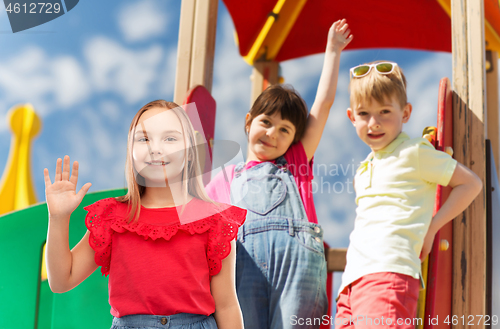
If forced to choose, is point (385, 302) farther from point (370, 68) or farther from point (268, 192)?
point (370, 68)

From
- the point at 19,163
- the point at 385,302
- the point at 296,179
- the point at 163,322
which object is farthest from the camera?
the point at 19,163

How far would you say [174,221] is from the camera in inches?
41.8

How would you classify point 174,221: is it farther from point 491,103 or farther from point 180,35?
point 491,103

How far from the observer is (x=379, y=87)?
158 centimetres

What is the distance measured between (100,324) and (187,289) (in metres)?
0.99

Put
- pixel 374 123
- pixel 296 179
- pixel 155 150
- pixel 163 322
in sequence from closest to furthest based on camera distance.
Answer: pixel 163 322, pixel 155 150, pixel 374 123, pixel 296 179

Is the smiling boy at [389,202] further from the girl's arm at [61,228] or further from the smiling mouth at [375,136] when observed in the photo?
the girl's arm at [61,228]

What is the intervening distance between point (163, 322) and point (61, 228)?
0.99 ft

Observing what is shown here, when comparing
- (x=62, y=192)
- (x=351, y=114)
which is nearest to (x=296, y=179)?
(x=351, y=114)

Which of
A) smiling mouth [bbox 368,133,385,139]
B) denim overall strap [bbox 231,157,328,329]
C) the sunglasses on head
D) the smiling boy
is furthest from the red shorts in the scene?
the sunglasses on head

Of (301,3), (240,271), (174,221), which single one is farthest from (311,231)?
(301,3)

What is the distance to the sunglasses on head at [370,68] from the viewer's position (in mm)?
1612

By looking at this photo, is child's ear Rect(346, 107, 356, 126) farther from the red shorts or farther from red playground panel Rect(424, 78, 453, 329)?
the red shorts

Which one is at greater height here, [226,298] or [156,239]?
→ [156,239]
